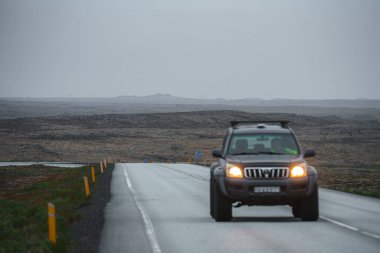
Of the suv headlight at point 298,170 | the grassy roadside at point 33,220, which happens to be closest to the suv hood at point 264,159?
the suv headlight at point 298,170

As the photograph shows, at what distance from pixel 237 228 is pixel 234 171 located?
1.30m

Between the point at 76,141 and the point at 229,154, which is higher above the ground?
the point at 229,154

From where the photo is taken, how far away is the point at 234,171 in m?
16.8

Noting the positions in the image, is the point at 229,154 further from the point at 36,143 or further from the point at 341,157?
the point at 36,143

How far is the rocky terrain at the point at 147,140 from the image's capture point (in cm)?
9200

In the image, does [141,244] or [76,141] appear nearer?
[141,244]

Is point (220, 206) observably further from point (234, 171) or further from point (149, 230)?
point (149, 230)

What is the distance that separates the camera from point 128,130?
13588 centimetres

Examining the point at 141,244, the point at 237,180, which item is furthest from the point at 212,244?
the point at 237,180

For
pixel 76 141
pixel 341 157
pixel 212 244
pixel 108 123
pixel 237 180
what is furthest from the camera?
pixel 108 123

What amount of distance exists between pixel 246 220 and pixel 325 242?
4445 millimetres

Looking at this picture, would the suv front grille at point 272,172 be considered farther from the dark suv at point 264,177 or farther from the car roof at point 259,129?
the car roof at point 259,129

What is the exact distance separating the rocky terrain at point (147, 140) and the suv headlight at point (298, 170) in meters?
45.4

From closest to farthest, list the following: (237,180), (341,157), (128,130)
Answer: (237,180) < (341,157) < (128,130)
